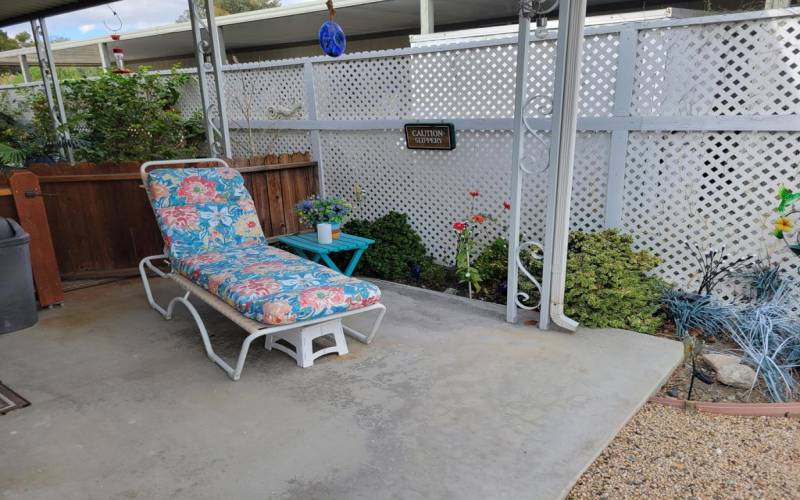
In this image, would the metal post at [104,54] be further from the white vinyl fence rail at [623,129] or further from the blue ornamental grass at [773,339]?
the blue ornamental grass at [773,339]

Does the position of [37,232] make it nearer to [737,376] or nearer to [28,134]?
[737,376]

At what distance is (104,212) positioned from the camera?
4883 millimetres

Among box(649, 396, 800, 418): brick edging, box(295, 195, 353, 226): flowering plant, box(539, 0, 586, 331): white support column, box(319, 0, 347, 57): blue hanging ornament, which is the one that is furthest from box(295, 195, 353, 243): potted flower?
box(649, 396, 800, 418): brick edging

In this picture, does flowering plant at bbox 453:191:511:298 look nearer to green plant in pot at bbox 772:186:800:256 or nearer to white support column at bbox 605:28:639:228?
white support column at bbox 605:28:639:228

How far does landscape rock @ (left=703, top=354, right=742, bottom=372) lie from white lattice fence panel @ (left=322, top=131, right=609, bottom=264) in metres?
1.31

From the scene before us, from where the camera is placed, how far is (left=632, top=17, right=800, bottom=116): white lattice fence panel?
3.26 metres

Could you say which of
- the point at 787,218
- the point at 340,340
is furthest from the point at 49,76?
the point at 787,218

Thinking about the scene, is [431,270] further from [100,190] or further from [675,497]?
[100,190]

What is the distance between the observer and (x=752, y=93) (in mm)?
3375

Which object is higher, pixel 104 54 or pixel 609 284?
pixel 104 54

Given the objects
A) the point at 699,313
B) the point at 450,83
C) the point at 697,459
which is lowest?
the point at 697,459

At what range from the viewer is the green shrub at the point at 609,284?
11.6 ft

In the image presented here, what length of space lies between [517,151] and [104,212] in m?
3.83

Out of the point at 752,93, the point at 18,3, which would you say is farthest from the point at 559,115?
the point at 18,3
